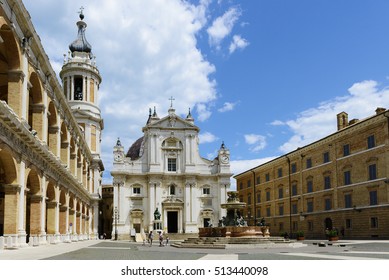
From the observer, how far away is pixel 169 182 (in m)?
71.7

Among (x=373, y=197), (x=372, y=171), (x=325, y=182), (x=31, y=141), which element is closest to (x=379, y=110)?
(x=372, y=171)

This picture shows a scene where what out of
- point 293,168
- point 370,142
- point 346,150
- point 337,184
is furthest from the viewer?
point 293,168

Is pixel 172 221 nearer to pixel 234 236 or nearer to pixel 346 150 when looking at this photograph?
pixel 346 150

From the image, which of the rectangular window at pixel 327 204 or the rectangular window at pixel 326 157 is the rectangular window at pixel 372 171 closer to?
the rectangular window at pixel 327 204

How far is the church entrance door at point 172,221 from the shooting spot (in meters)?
70.6

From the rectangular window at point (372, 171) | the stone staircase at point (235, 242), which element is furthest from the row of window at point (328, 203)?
the stone staircase at point (235, 242)

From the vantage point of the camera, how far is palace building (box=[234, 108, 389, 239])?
140 ft

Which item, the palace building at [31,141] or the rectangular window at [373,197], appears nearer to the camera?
the palace building at [31,141]

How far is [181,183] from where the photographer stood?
71938mm

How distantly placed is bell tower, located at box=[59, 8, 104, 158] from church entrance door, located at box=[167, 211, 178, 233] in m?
14.1

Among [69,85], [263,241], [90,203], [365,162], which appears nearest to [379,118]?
[365,162]

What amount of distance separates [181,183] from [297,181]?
19624mm

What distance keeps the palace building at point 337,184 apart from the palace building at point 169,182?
25.9 ft

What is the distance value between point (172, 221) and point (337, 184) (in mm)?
29181
